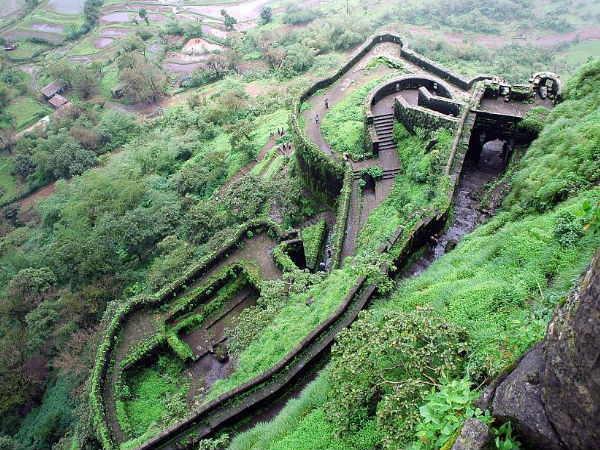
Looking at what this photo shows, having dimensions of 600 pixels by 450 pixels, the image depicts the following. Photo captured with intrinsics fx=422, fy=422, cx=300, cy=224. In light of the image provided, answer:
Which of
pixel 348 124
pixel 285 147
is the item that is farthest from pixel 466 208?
pixel 285 147

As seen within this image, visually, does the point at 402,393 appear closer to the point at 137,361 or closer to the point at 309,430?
the point at 309,430

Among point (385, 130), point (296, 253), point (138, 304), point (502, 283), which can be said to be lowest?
point (138, 304)

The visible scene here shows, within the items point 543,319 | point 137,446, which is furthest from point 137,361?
point 543,319

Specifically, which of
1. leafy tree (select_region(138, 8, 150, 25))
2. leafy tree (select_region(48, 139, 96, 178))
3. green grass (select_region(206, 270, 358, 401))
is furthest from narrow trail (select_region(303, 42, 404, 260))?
leafy tree (select_region(138, 8, 150, 25))

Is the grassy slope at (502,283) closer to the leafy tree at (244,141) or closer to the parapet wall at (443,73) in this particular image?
the parapet wall at (443,73)

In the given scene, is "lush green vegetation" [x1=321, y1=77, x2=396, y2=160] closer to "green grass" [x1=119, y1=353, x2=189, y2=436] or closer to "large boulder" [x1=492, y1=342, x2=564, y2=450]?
"green grass" [x1=119, y1=353, x2=189, y2=436]

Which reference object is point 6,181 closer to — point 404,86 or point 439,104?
point 404,86
